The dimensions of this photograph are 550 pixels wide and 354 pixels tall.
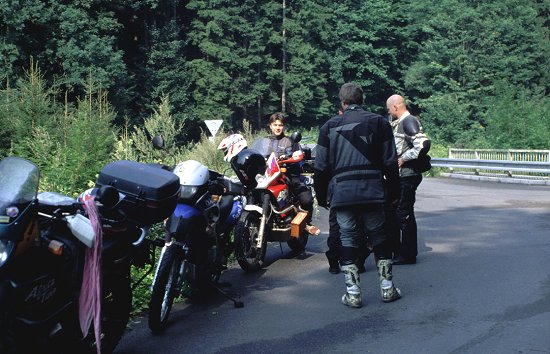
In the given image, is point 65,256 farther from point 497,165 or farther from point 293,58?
point 293,58

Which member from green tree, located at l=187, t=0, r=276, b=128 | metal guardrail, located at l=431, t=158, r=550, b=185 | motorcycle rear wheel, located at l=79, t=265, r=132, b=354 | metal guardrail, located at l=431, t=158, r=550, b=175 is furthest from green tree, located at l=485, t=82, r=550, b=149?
motorcycle rear wheel, located at l=79, t=265, r=132, b=354

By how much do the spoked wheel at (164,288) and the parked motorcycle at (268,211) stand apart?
2135mm

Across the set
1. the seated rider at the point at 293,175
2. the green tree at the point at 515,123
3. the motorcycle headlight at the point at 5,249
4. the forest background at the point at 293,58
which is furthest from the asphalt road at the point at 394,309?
the forest background at the point at 293,58

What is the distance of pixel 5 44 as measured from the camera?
41.8 metres

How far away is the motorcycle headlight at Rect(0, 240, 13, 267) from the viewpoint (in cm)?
433

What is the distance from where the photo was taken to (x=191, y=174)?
7.46 meters

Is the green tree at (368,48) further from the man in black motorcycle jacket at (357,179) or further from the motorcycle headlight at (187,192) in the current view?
the motorcycle headlight at (187,192)

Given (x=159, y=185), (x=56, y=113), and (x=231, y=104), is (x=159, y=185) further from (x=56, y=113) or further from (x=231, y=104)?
(x=231, y=104)

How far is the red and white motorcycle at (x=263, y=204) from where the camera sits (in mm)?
9273

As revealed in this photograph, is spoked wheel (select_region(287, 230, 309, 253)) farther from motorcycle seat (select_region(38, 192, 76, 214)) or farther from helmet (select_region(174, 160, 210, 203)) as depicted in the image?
motorcycle seat (select_region(38, 192, 76, 214))

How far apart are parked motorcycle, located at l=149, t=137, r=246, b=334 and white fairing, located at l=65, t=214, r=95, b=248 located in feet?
5.29

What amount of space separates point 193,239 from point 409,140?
326cm

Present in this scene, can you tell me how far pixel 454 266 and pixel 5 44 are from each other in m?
36.8

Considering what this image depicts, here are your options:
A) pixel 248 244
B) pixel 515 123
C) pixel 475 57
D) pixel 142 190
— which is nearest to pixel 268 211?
pixel 248 244
